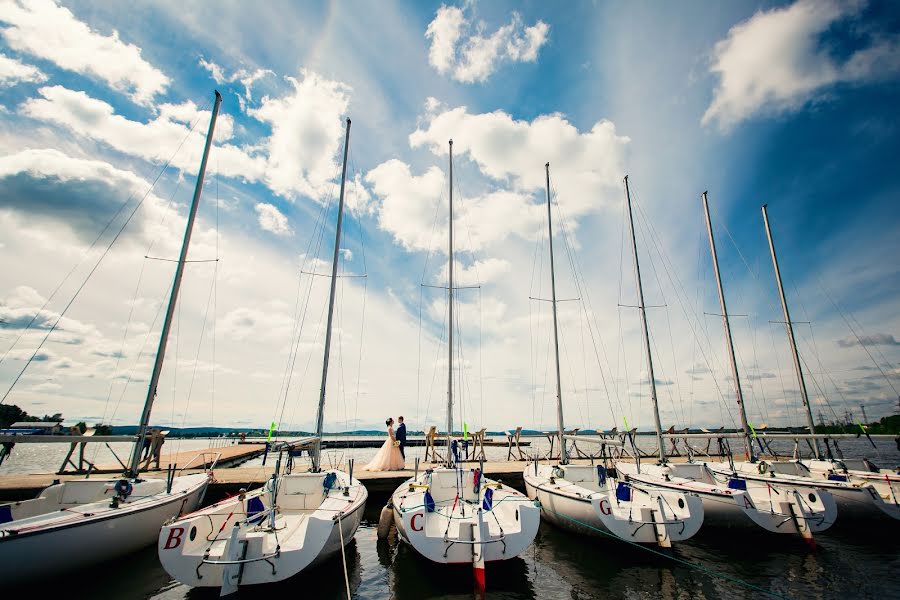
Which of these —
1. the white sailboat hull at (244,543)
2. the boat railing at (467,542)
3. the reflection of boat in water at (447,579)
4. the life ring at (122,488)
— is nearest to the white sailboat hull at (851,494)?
the reflection of boat in water at (447,579)

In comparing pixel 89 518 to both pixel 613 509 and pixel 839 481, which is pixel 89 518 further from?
pixel 839 481

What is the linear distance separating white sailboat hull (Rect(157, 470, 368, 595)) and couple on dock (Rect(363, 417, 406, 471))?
319 inches

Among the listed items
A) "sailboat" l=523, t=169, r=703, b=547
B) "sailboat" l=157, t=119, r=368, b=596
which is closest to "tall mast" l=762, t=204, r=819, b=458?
"sailboat" l=523, t=169, r=703, b=547

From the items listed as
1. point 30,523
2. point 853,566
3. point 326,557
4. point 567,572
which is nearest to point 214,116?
point 30,523

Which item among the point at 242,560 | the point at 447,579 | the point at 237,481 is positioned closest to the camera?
the point at 242,560

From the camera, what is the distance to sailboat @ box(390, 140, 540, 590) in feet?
26.9

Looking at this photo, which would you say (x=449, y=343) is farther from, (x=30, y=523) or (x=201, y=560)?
(x=30, y=523)

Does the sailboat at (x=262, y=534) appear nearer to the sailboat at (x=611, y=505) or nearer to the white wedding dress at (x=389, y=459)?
the sailboat at (x=611, y=505)

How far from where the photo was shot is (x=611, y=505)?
11.2 m

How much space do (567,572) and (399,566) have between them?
4551 mm

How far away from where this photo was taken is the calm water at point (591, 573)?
28.2 ft

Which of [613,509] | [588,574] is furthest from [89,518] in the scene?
[613,509]

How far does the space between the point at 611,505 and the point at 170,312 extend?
1600cm

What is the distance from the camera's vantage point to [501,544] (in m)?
8.27
